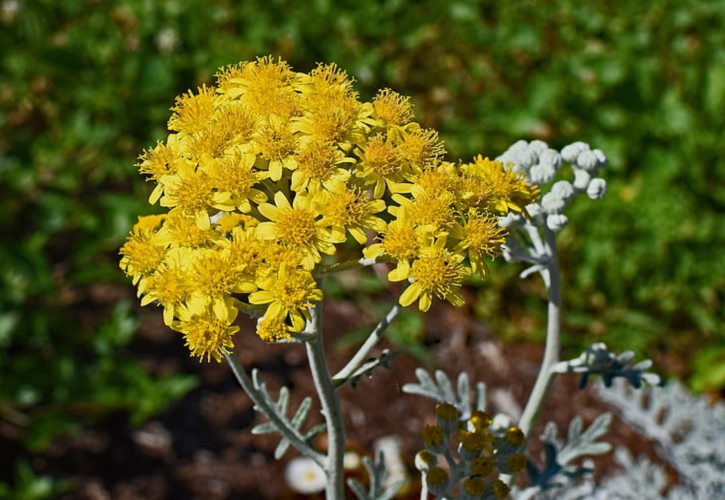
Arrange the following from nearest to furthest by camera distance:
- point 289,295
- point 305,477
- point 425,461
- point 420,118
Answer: point 289,295 → point 425,461 → point 305,477 → point 420,118

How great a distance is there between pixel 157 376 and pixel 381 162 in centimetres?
253

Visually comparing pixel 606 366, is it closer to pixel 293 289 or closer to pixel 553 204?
pixel 553 204

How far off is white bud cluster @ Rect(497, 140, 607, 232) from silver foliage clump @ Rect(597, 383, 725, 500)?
3.67 ft

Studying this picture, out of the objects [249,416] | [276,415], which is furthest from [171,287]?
[249,416]

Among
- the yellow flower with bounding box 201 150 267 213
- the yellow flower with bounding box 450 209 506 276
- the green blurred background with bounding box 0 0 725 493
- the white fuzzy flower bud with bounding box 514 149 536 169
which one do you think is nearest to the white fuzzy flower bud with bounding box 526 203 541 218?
the white fuzzy flower bud with bounding box 514 149 536 169

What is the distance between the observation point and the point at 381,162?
149cm

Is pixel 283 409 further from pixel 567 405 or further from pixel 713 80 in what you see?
pixel 713 80

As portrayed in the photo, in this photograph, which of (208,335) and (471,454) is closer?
(208,335)

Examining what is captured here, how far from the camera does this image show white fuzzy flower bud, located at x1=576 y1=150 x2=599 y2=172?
1.78 m

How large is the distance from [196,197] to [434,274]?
41cm

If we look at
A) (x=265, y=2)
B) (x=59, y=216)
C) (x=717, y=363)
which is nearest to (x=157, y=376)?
(x=59, y=216)

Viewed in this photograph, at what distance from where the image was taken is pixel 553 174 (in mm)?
1734

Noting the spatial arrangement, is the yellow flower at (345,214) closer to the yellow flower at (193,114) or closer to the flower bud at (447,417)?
the yellow flower at (193,114)

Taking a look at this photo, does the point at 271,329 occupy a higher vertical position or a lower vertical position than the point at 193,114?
lower
